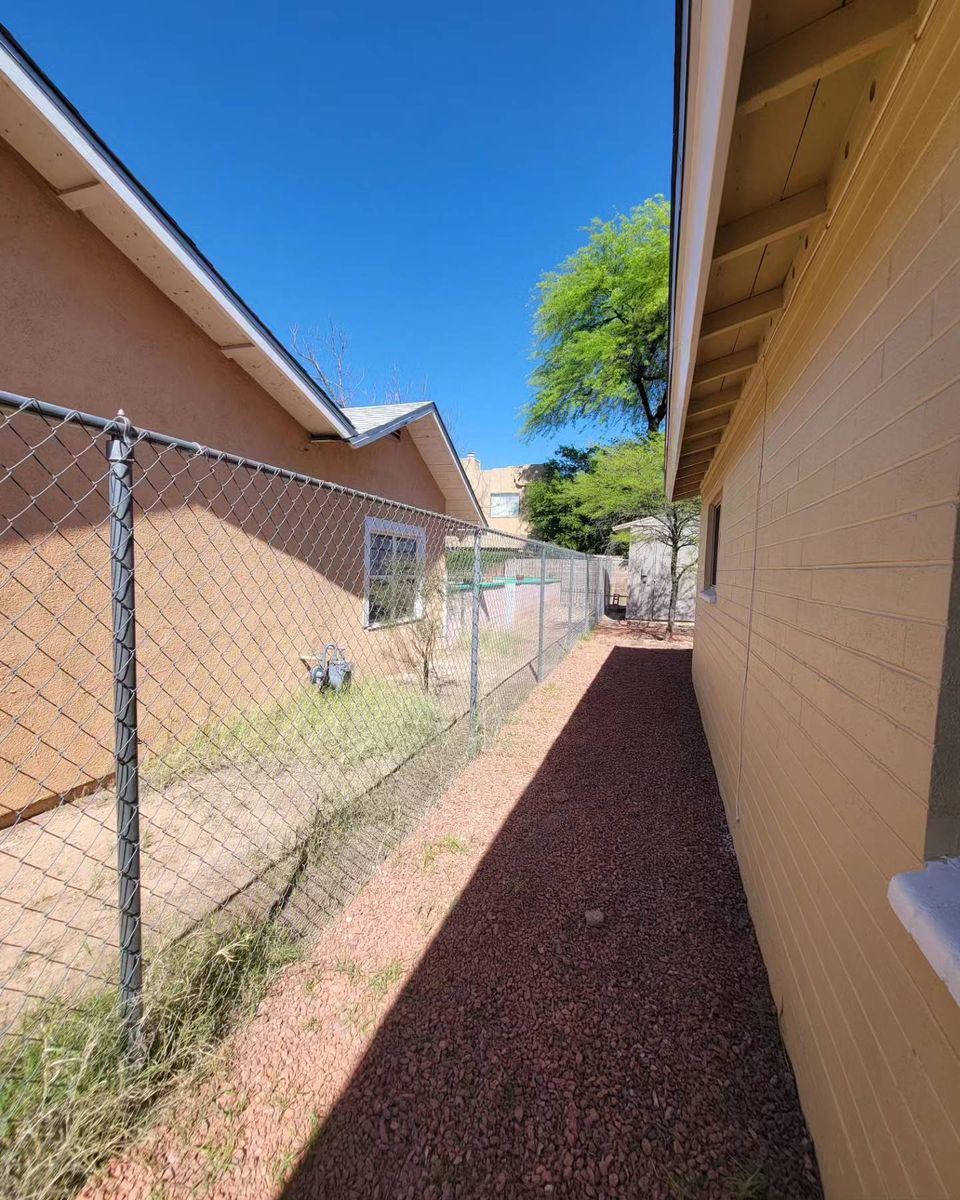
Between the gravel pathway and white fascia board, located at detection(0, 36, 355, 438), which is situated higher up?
white fascia board, located at detection(0, 36, 355, 438)

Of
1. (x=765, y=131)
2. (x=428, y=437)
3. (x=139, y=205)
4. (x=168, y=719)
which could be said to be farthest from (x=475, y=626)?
(x=428, y=437)

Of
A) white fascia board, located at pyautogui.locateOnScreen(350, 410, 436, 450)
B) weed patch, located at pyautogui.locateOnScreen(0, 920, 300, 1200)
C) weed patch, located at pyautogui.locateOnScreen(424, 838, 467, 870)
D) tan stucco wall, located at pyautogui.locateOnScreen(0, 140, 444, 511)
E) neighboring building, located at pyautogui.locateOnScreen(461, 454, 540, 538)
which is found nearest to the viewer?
weed patch, located at pyautogui.locateOnScreen(0, 920, 300, 1200)

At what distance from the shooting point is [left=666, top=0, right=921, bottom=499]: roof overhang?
1.12 m

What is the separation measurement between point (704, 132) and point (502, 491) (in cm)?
3173

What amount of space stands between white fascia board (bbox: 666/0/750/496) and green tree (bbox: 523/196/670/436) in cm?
1704

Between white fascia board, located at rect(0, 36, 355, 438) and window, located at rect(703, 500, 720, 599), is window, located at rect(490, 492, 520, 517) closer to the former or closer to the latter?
window, located at rect(703, 500, 720, 599)

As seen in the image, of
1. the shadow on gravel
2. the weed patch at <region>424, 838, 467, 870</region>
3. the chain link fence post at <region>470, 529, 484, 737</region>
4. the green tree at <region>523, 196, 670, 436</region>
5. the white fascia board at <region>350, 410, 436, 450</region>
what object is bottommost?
the weed patch at <region>424, 838, 467, 870</region>

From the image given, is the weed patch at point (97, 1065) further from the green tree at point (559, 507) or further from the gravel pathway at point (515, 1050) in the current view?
the green tree at point (559, 507)

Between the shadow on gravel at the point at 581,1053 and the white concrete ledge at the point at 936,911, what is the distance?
3.74 feet

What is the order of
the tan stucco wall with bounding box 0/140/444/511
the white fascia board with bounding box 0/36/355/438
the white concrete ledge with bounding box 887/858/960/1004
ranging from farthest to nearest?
the tan stucco wall with bounding box 0/140/444/511
the white fascia board with bounding box 0/36/355/438
the white concrete ledge with bounding box 887/858/960/1004

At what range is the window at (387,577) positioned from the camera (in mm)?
6243

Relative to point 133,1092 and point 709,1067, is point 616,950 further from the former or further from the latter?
point 133,1092

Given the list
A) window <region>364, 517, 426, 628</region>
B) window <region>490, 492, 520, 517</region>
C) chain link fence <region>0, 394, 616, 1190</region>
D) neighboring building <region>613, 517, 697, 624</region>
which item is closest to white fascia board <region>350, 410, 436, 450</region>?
chain link fence <region>0, 394, 616, 1190</region>

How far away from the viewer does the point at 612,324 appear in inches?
724
